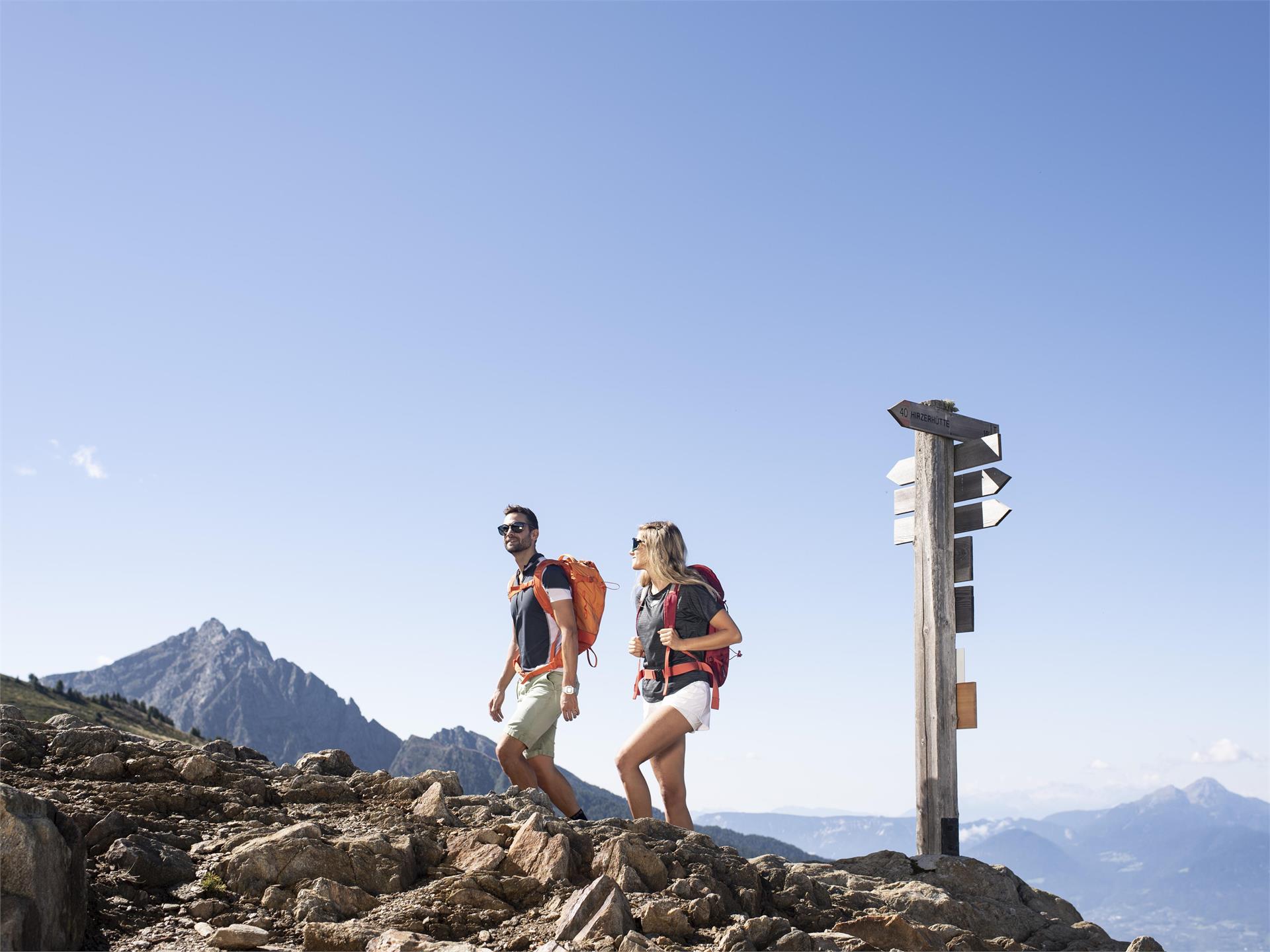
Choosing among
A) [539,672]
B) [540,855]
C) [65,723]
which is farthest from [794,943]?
[65,723]

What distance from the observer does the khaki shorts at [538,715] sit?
881 centimetres

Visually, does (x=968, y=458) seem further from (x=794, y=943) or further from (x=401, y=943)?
(x=401, y=943)

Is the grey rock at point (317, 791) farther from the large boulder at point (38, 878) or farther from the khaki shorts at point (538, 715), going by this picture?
the large boulder at point (38, 878)

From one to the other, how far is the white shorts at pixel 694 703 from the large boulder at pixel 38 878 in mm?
4443

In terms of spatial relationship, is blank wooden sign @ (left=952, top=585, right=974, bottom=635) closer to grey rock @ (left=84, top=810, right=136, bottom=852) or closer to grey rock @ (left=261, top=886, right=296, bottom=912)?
grey rock @ (left=261, top=886, right=296, bottom=912)

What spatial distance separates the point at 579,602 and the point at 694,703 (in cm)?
154

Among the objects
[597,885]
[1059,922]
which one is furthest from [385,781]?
[1059,922]

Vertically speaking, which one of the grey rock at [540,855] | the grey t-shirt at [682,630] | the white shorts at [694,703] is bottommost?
the grey rock at [540,855]

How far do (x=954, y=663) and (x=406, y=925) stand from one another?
23.1 ft

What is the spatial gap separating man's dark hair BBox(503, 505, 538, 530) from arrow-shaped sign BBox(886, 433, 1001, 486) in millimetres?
4265

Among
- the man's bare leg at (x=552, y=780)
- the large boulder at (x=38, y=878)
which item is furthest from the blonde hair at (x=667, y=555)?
the large boulder at (x=38, y=878)

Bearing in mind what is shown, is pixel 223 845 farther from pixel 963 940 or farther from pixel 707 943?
pixel 963 940

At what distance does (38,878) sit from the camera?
4684 mm

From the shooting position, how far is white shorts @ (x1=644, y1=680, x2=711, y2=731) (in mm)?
8188
